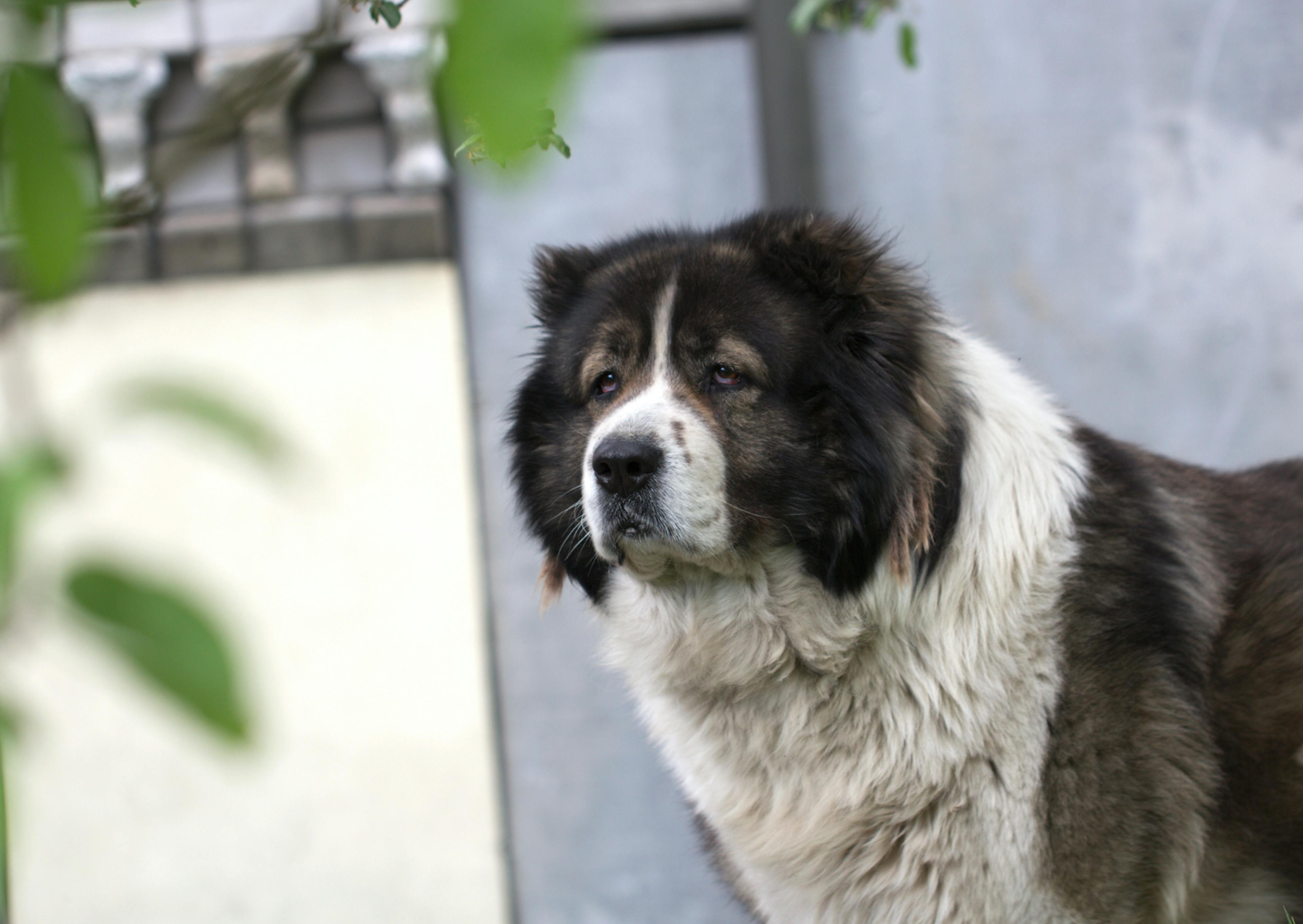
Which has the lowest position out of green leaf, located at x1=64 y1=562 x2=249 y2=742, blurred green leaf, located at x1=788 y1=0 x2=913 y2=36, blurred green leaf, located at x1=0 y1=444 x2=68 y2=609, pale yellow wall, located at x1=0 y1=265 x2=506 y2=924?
pale yellow wall, located at x1=0 y1=265 x2=506 y2=924

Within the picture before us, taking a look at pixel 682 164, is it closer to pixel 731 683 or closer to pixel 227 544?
pixel 227 544

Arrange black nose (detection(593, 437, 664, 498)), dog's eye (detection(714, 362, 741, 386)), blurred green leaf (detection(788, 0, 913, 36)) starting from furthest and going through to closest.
Result: blurred green leaf (detection(788, 0, 913, 36)), dog's eye (detection(714, 362, 741, 386)), black nose (detection(593, 437, 664, 498))

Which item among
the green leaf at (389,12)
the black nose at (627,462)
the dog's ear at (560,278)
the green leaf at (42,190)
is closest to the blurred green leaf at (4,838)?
the green leaf at (42,190)

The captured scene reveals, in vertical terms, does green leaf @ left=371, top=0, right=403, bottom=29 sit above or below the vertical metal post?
below

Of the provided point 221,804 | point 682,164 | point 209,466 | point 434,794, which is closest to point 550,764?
point 434,794

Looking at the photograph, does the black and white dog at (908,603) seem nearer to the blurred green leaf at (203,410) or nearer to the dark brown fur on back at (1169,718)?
the dark brown fur on back at (1169,718)

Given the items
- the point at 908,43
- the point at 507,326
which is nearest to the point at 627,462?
the point at 908,43

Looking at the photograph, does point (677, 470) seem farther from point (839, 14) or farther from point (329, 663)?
point (329, 663)

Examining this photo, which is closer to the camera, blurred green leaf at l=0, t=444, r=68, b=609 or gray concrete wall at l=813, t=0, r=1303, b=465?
blurred green leaf at l=0, t=444, r=68, b=609

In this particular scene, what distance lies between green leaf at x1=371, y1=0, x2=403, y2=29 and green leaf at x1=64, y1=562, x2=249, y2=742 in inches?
32.1

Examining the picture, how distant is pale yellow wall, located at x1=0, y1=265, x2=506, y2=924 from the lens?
4.81 m

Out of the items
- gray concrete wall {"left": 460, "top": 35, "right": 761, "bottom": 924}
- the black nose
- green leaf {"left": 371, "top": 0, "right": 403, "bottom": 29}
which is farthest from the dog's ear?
green leaf {"left": 371, "top": 0, "right": 403, "bottom": 29}

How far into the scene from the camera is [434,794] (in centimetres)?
485

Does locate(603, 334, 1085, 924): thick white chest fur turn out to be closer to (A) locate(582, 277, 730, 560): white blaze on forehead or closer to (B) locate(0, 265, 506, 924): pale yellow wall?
(A) locate(582, 277, 730, 560): white blaze on forehead
